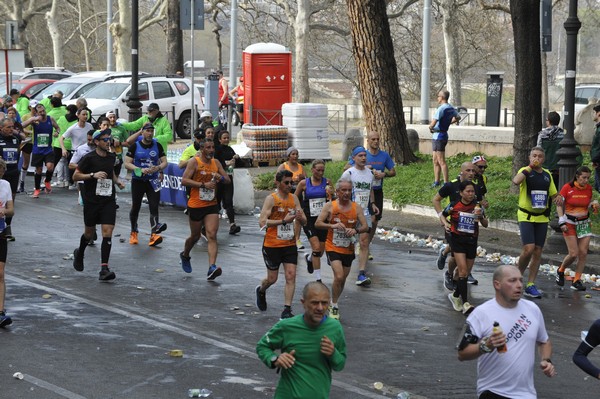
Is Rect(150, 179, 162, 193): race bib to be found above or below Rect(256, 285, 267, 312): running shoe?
above

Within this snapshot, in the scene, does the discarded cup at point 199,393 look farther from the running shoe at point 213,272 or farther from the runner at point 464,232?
the running shoe at point 213,272

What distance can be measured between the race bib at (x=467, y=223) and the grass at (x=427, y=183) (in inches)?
220

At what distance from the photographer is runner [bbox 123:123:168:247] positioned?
53.7ft

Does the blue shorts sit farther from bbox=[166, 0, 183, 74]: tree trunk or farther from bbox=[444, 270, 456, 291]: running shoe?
bbox=[166, 0, 183, 74]: tree trunk

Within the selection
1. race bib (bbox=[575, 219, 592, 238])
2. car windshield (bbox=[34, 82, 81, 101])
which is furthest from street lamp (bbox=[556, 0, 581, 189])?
car windshield (bbox=[34, 82, 81, 101])

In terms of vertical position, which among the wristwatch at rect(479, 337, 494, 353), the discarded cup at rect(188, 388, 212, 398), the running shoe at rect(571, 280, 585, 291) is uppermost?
the wristwatch at rect(479, 337, 494, 353)

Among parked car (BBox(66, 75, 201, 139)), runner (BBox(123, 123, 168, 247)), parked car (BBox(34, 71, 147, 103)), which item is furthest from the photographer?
parked car (BBox(34, 71, 147, 103))

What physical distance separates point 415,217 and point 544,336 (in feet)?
40.8

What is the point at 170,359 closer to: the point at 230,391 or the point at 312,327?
the point at 230,391

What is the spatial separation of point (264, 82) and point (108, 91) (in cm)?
501

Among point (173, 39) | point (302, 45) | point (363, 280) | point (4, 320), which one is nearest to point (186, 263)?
point (363, 280)

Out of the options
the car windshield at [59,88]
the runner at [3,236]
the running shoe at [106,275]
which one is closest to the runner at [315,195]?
the running shoe at [106,275]

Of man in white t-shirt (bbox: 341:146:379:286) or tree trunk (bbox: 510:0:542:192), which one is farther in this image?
tree trunk (bbox: 510:0:542:192)

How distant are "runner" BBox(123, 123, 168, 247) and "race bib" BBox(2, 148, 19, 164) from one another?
2.08 m
